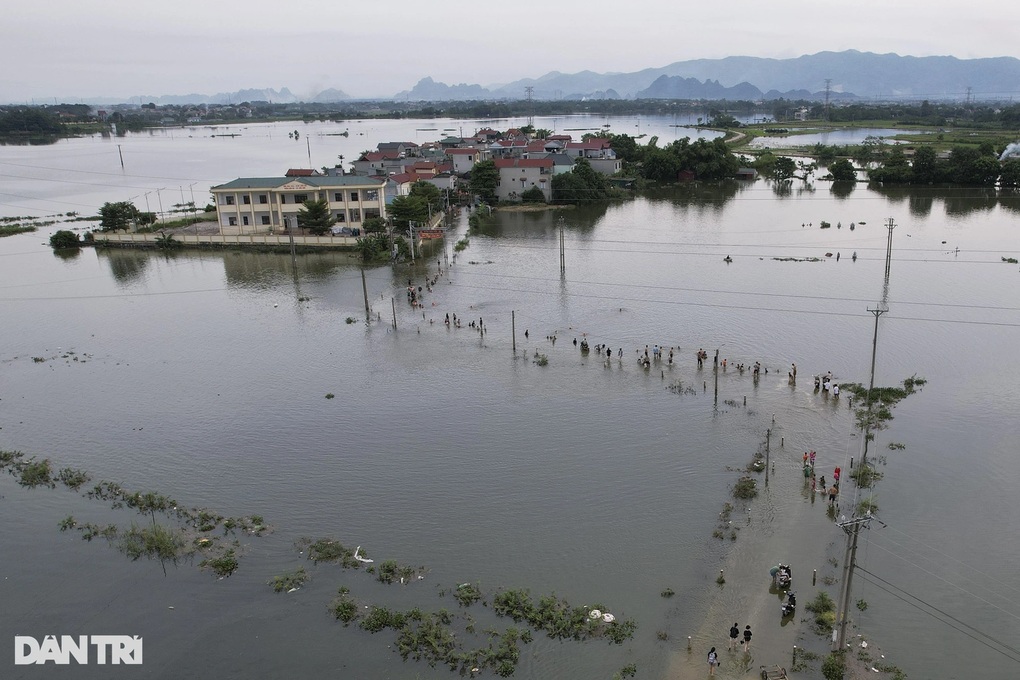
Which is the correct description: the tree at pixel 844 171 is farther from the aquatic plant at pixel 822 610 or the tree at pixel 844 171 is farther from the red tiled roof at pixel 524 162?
the aquatic plant at pixel 822 610

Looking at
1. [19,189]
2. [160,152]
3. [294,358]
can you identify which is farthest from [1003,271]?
[160,152]

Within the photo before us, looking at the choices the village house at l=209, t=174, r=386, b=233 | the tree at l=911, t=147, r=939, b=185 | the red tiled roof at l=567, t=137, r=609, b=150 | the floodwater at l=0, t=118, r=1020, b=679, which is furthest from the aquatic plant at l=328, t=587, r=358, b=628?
the tree at l=911, t=147, r=939, b=185

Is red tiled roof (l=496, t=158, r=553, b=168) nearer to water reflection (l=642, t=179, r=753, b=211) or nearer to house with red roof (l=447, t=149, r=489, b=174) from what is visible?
house with red roof (l=447, t=149, r=489, b=174)

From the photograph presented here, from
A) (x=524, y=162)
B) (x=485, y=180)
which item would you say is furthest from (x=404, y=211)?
(x=524, y=162)

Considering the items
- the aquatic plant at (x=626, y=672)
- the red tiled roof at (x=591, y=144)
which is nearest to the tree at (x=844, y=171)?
the red tiled roof at (x=591, y=144)

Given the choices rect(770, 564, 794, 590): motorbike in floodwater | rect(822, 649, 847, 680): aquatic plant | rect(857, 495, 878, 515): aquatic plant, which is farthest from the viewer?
rect(857, 495, 878, 515): aquatic plant

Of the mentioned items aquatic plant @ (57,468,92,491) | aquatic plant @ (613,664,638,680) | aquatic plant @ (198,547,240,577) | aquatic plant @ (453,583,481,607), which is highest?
aquatic plant @ (57,468,92,491)

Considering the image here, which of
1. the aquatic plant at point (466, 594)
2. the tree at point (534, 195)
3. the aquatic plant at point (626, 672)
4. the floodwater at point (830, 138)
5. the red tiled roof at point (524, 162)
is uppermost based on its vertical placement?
the floodwater at point (830, 138)
